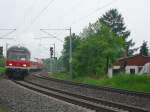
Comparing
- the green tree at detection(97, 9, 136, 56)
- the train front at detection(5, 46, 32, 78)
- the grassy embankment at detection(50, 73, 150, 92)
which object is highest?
the green tree at detection(97, 9, 136, 56)

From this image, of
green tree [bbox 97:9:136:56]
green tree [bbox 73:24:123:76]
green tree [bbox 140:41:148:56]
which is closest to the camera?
green tree [bbox 73:24:123:76]

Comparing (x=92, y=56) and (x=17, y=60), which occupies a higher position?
(x=92, y=56)

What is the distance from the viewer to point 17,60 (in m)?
43.9

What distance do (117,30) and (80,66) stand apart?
54.6 metres

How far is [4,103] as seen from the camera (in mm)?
19406

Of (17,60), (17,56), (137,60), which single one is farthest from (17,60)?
(137,60)

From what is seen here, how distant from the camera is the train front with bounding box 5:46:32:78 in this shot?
43.9 meters

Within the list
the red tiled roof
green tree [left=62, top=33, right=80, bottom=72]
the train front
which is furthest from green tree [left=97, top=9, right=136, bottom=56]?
the train front

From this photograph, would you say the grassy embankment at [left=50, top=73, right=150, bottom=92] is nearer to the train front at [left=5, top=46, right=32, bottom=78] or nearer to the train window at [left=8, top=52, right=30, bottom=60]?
the train front at [left=5, top=46, right=32, bottom=78]

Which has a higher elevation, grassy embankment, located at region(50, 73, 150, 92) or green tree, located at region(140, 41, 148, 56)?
green tree, located at region(140, 41, 148, 56)

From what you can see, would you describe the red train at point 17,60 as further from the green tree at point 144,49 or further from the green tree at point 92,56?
the green tree at point 144,49

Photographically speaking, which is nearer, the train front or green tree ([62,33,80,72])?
the train front

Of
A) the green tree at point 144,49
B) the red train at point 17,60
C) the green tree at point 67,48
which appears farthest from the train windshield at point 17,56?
the green tree at point 144,49

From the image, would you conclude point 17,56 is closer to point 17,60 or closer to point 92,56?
point 17,60
